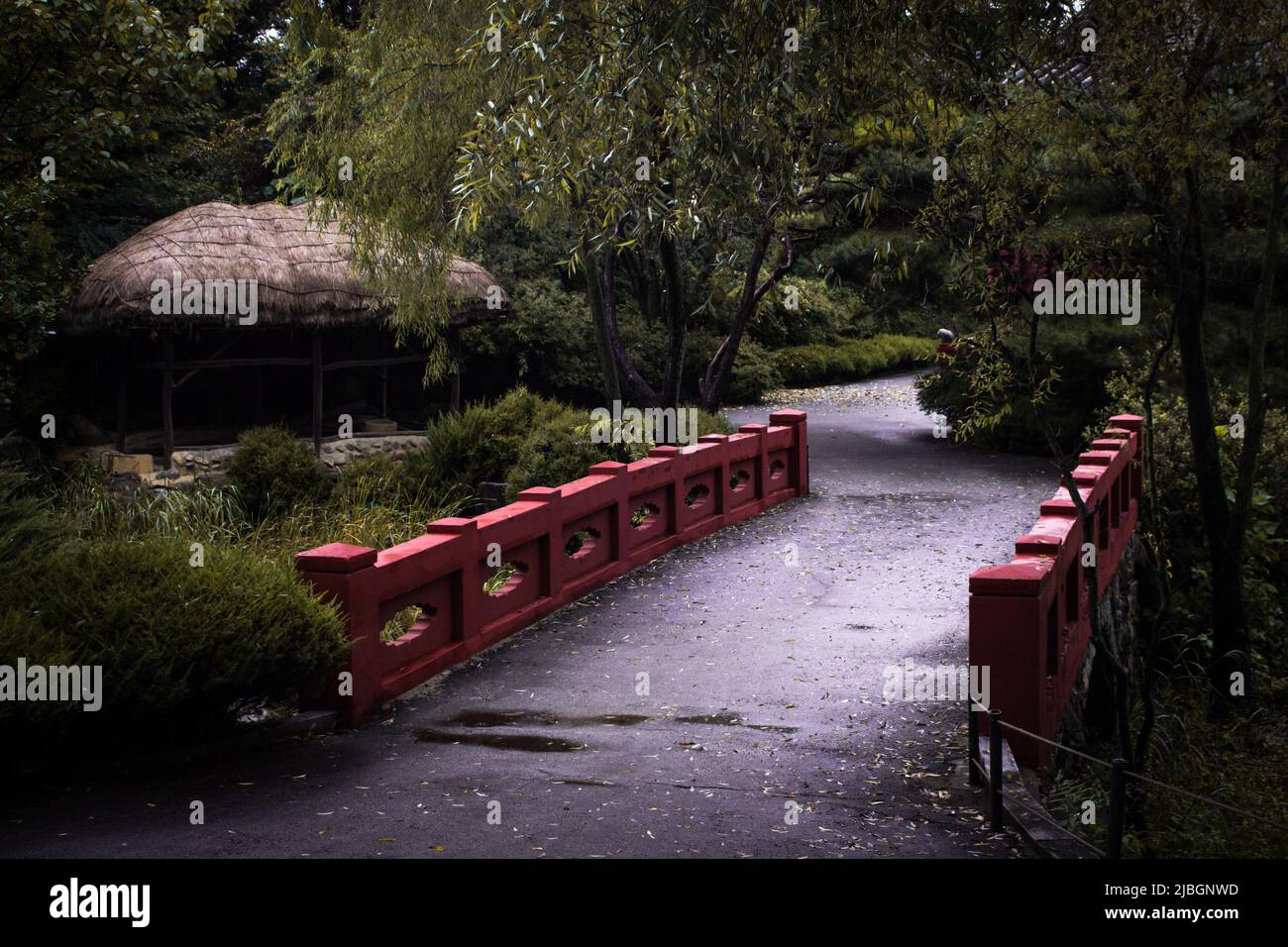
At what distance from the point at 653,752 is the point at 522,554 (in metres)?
3.37

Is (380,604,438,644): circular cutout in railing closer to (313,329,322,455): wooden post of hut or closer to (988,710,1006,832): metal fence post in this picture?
(988,710,1006,832): metal fence post

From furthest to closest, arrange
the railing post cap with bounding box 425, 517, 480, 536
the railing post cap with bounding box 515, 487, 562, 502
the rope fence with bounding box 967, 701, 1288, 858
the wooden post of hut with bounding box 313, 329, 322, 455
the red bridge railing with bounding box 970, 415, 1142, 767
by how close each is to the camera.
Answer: the wooden post of hut with bounding box 313, 329, 322, 455
the railing post cap with bounding box 515, 487, 562, 502
the railing post cap with bounding box 425, 517, 480, 536
the red bridge railing with bounding box 970, 415, 1142, 767
the rope fence with bounding box 967, 701, 1288, 858

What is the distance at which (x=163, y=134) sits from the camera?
66.5 ft

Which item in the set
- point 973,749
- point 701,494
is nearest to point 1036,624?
point 973,749

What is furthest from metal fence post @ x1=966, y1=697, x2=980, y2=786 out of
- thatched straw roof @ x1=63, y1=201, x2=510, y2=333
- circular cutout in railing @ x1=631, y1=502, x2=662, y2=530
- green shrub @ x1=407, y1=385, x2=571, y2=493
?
thatched straw roof @ x1=63, y1=201, x2=510, y2=333

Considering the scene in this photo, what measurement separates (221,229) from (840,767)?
13.6 meters

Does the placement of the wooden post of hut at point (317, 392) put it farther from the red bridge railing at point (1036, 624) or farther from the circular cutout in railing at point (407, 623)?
the red bridge railing at point (1036, 624)

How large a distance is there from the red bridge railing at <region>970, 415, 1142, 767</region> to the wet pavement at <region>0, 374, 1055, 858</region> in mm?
483

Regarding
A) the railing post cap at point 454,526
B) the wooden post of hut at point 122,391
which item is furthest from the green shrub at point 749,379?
the railing post cap at point 454,526

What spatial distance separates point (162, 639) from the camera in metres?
6.30

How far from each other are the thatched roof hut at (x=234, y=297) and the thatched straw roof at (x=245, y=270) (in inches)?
0.7

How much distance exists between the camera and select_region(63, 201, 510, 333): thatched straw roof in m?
16.2

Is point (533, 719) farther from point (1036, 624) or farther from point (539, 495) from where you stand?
point (1036, 624)

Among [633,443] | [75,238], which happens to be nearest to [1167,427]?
[633,443]
